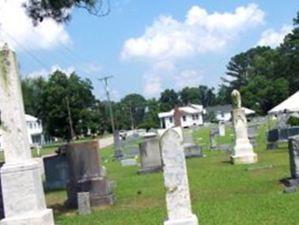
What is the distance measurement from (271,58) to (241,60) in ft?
125

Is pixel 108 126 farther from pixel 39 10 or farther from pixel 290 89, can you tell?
pixel 39 10

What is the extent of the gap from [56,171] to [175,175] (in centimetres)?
1385

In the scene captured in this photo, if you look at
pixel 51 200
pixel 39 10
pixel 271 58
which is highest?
pixel 271 58

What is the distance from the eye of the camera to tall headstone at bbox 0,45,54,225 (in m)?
10.1

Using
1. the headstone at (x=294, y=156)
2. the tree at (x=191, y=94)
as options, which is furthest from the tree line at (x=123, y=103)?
the headstone at (x=294, y=156)

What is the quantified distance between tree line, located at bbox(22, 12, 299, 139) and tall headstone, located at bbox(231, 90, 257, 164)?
5911 centimetres

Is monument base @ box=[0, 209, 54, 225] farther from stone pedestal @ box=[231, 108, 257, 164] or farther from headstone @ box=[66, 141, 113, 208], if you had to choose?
stone pedestal @ box=[231, 108, 257, 164]

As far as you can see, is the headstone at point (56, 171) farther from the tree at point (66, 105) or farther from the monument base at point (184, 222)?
the tree at point (66, 105)

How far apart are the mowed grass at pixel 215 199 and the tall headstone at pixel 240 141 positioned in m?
0.62

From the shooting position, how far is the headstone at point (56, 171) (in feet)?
75.4

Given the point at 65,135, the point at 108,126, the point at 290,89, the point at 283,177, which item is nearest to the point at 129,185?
the point at 283,177

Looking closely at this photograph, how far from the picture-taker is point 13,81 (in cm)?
1058

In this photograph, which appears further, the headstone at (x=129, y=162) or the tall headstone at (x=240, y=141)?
the headstone at (x=129, y=162)

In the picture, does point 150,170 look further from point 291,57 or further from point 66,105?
point 291,57
